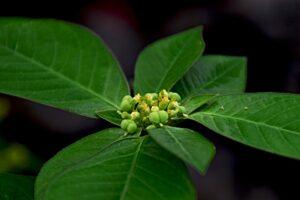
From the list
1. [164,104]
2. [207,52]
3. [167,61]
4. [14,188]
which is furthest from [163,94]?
[207,52]

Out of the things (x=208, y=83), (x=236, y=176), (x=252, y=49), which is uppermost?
(x=208, y=83)

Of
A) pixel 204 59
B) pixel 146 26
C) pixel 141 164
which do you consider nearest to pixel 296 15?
pixel 146 26

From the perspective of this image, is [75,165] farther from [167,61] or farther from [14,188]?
[167,61]

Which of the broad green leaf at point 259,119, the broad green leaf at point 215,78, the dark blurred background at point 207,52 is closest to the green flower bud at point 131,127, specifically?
the broad green leaf at point 259,119

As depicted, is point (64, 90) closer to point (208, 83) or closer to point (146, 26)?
point (208, 83)

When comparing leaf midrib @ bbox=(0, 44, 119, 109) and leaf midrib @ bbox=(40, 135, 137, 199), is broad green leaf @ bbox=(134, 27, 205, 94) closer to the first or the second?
leaf midrib @ bbox=(0, 44, 119, 109)

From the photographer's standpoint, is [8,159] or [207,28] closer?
[8,159]

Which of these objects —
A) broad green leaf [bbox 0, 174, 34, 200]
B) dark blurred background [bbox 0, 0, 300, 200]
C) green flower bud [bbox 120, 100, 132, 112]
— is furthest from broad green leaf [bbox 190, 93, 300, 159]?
dark blurred background [bbox 0, 0, 300, 200]
